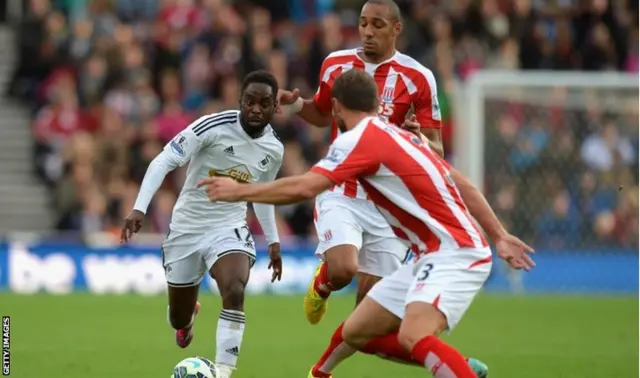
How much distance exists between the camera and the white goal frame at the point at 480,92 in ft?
66.2

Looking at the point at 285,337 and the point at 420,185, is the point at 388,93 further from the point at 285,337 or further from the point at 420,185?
the point at 285,337

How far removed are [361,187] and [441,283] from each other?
7.72 feet

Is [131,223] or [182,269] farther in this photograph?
[182,269]

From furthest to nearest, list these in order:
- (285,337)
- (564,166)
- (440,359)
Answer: (564,166) < (285,337) < (440,359)

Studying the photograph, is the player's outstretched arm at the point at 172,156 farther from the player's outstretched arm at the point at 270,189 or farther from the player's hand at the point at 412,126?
the player's outstretched arm at the point at 270,189

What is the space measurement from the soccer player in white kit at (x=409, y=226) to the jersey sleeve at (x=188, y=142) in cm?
209

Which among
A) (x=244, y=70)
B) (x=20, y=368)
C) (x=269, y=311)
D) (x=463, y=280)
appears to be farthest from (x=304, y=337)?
(x=244, y=70)

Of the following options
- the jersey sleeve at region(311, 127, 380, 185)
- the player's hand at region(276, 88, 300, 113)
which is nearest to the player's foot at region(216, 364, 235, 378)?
the player's hand at region(276, 88, 300, 113)

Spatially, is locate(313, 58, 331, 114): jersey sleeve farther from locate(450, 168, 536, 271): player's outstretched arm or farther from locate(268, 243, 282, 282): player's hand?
locate(450, 168, 536, 271): player's outstretched arm

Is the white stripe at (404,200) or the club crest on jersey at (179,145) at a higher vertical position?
the white stripe at (404,200)

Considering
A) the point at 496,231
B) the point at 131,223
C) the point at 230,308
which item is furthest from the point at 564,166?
the point at 496,231

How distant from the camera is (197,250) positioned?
10562 millimetres

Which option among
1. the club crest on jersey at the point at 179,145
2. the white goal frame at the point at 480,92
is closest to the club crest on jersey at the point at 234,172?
the club crest on jersey at the point at 179,145

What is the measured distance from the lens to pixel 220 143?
Result: 1041cm
